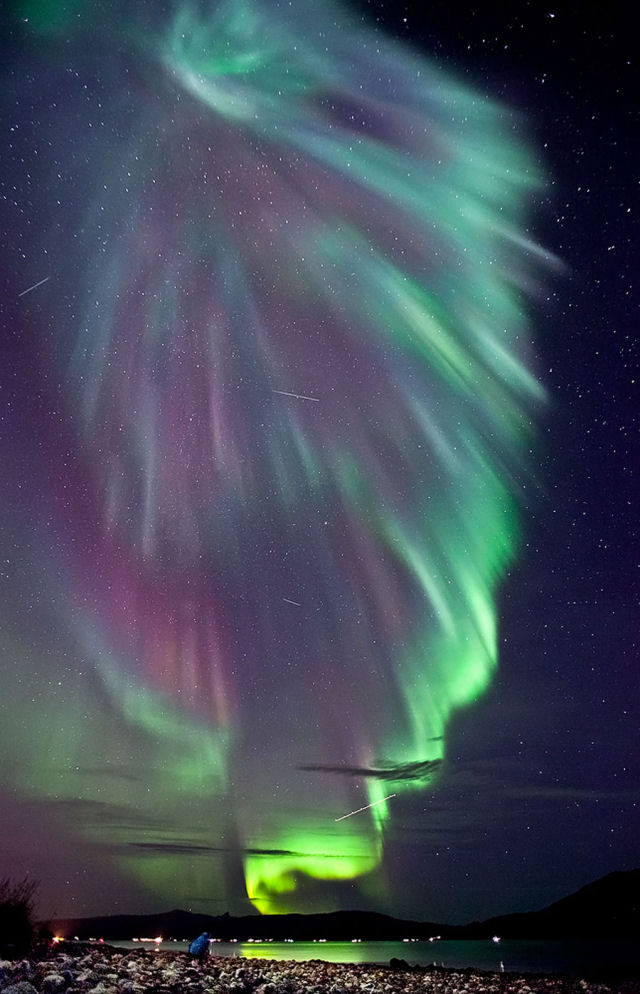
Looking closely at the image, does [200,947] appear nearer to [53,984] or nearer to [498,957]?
[53,984]

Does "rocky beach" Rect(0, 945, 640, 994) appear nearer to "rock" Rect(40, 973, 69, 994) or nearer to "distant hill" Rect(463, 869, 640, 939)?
"rock" Rect(40, 973, 69, 994)

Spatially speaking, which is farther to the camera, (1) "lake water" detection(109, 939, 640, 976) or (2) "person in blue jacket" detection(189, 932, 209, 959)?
(1) "lake water" detection(109, 939, 640, 976)

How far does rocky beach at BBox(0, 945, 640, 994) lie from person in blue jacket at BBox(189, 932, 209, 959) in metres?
1.88

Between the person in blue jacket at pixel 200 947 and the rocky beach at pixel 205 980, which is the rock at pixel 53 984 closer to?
the rocky beach at pixel 205 980

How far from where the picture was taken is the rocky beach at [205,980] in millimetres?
11258

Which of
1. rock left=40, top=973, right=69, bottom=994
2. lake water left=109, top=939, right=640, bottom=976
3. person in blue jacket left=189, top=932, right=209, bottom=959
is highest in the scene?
rock left=40, top=973, right=69, bottom=994

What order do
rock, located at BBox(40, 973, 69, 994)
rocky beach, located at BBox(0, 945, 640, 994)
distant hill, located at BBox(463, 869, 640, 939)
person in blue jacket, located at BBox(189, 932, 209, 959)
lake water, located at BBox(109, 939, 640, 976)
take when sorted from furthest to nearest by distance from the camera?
distant hill, located at BBox(463, 869, 640, 939), lake water, located at BBox(109, 939, 640, 976), person in blue jacket, located at BBox(189, 932, 209, 959), rocky beach, located at BBox(0, 945, 640, 994), rock, located at BBox(40, 973, 69, 994)

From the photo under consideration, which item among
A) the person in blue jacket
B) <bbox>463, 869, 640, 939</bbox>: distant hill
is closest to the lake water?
the person in blue jacket

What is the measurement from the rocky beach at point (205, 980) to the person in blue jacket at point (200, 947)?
188cm

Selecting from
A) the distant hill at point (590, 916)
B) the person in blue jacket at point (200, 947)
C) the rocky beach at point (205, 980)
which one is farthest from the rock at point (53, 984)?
the distant hill at point (590, 916)

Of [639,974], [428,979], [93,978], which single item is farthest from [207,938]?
[639,974]

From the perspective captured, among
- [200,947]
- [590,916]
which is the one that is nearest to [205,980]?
[200,947]

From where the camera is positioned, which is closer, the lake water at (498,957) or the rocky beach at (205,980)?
the rocky beach at (205,980)

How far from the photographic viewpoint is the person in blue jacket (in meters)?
20.5
